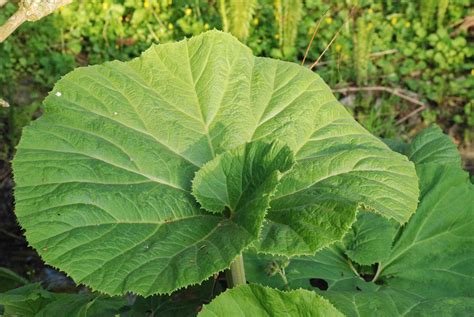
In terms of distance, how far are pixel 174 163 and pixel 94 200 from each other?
0.25m

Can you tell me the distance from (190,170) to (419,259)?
2.66 ft

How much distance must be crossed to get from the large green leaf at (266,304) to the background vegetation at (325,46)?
10.7 feet

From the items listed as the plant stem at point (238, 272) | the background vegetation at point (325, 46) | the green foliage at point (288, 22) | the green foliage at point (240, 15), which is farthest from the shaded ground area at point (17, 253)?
the plant stem at point (238, 272)

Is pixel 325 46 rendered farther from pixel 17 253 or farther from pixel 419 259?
pixel 419 259

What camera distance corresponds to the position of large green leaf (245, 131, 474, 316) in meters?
2.13

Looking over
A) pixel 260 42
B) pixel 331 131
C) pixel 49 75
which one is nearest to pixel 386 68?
pixel 260 42

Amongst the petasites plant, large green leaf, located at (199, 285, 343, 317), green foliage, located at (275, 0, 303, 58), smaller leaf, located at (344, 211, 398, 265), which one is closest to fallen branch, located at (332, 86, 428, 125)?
green foliage, located at (275, 0, 303, 58)

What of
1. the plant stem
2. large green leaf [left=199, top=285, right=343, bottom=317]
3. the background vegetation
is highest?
large green leaf [left=199, top=285, right=343, bottom=317]

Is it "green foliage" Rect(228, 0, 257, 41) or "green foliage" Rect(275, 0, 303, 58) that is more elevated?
"green foliage" Rect(228, 0, 257, 41)

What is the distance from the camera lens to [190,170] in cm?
194

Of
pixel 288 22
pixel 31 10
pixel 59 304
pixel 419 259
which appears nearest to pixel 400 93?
pixel 288 22

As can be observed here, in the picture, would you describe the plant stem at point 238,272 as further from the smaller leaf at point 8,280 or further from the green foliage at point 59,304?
the smaller leaf at point 8,280

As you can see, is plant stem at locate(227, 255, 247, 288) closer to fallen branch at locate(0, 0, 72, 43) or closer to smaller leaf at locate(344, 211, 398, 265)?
smaller leaf at locate(344, 211, 398, 265)

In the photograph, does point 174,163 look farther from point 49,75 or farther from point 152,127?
point 49,75
